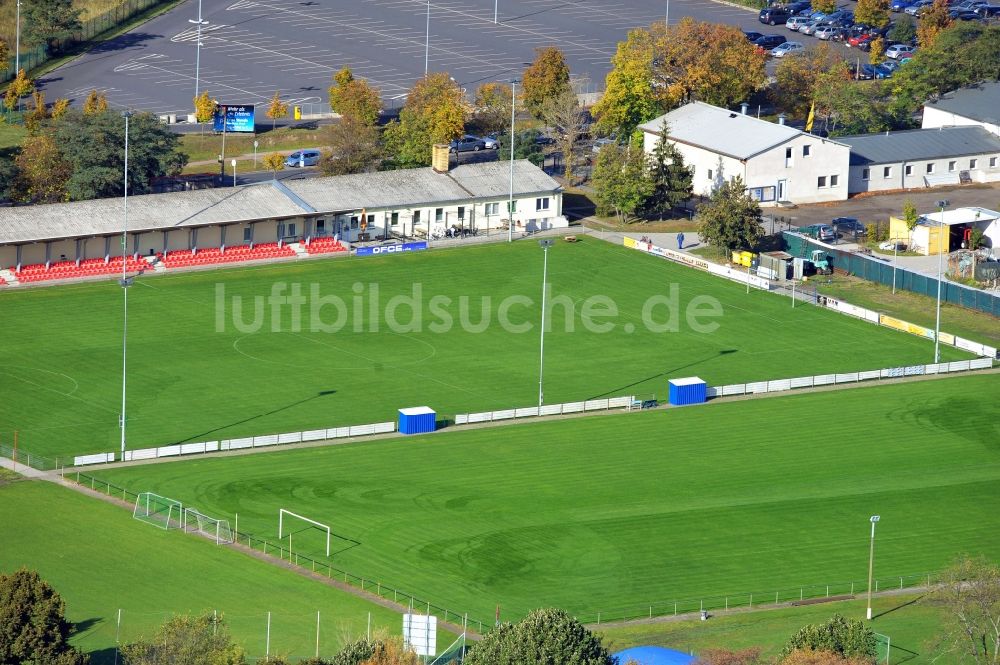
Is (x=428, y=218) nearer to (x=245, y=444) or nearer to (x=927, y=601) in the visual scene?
(x=245, y=444)

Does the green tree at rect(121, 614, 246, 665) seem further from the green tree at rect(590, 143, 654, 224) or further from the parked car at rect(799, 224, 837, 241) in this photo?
the parked car at rect(799, 224, 837, 241)

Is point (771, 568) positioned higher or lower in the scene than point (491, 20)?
lower

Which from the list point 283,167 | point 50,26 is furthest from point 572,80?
point 50,26

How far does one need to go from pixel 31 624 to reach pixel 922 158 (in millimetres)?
99950

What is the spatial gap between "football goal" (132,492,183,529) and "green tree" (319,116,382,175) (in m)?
58.8

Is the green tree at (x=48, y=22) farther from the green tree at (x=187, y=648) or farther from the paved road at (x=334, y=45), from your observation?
the green tree at (x=187, y=648)

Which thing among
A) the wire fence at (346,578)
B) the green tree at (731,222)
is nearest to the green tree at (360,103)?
the green tree at (731,222)

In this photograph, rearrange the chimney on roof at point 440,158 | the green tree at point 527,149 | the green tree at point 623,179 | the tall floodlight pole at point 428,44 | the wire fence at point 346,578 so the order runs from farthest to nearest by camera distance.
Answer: the tall floodlight pole at point 428,44, the green tree at point 527,149, the chimney on roof at point 440,158, the green tree at point 623,179, the wire fence at point 346,578

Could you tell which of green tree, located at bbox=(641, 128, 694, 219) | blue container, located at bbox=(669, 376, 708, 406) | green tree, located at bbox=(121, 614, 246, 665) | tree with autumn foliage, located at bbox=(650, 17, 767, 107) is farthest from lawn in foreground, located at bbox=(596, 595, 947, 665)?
tree with autumn foliage, located at bbox=(650, 17, 767, 107)

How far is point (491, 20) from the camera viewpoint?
616 feet

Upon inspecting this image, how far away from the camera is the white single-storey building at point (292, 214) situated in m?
120

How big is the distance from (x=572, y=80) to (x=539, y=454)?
77.7 meters

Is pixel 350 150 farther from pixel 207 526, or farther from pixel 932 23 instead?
pixel 932 23

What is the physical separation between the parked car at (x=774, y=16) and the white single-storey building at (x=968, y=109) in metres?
35.8
